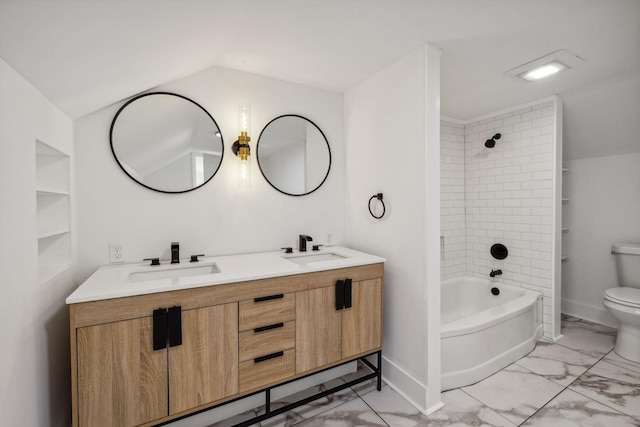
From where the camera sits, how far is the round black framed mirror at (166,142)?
6.00ft

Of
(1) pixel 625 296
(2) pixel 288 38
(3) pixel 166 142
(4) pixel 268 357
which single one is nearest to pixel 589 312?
(1) pixel 625 296

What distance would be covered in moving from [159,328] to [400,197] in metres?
1.62

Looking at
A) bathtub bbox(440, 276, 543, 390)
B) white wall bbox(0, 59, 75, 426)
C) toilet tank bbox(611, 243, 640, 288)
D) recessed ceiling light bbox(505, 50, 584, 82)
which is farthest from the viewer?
toilet tank bbox(611, 243, 640, 288)

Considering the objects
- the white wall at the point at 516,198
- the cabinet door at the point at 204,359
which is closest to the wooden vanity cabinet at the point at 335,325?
the cabinet door at the point at 204,359

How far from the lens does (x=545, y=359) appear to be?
2389 mm

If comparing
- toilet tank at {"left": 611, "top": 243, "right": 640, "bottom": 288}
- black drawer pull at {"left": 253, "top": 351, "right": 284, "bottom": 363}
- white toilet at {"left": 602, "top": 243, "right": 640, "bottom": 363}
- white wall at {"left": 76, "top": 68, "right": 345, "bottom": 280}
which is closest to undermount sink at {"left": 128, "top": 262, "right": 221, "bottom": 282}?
white wall at {"left": 76, "top": 68, "right": 345, "bottom": 280}

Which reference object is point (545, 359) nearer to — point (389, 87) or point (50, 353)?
point (389, 87)

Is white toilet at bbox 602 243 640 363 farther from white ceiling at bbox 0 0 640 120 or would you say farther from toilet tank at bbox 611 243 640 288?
white ceiling at bbox 0 0 640 120

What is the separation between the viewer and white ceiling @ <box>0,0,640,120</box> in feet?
3.43

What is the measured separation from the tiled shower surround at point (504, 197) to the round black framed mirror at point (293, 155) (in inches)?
63.4

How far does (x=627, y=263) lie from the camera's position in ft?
8.86

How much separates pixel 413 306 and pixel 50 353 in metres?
2.03

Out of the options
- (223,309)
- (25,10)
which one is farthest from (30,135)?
(223,309)

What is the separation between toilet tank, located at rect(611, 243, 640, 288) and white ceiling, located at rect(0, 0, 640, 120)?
1.63 metres
